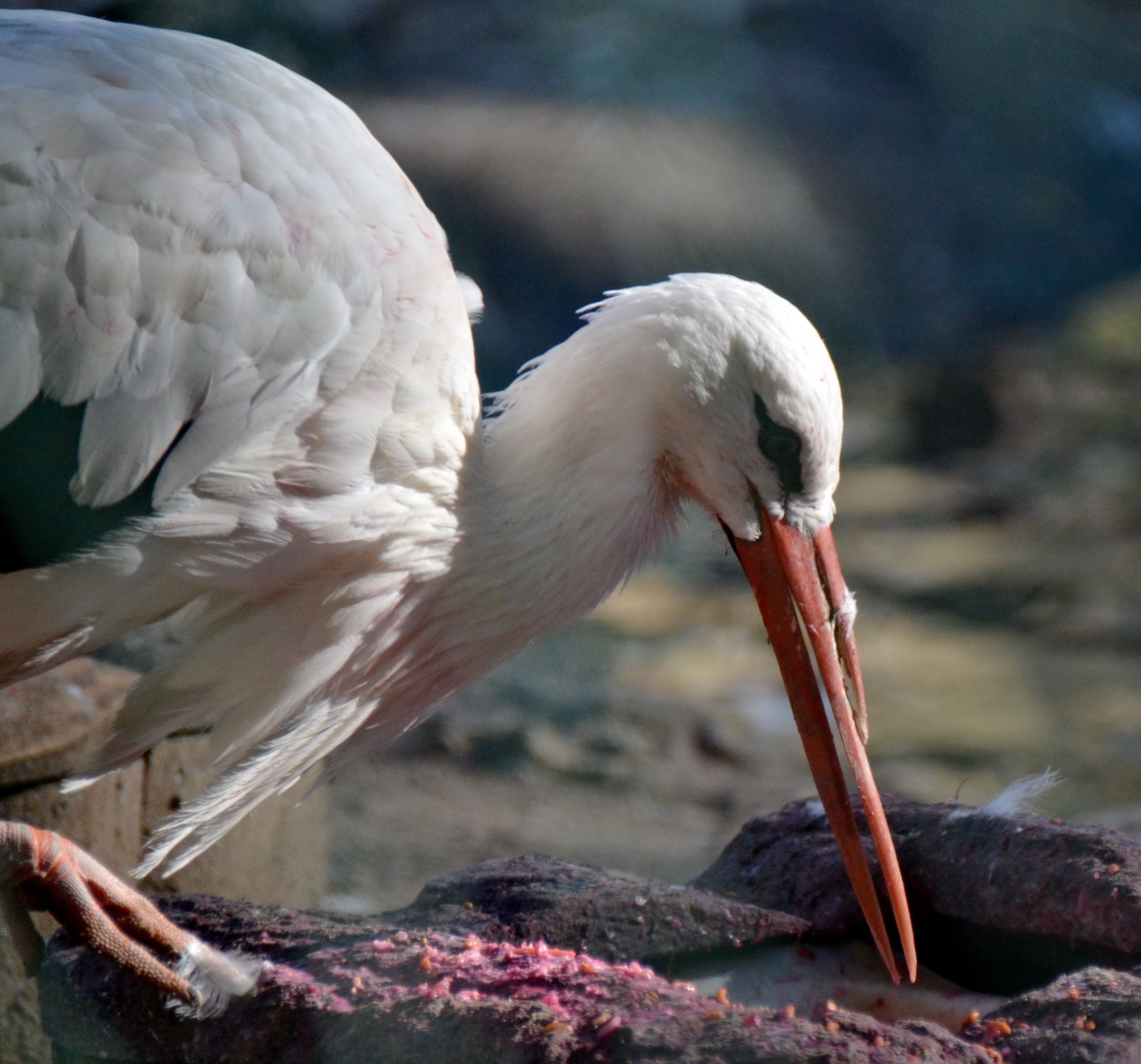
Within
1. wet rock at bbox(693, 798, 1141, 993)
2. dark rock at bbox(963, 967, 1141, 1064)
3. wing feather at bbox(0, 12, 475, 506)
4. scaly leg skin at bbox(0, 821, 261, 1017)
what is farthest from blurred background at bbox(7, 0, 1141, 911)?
dark rock at bbox(963, 967, 1141, 1064)

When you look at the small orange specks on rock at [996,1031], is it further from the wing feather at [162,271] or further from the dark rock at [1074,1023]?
the wing feather at [162,271]

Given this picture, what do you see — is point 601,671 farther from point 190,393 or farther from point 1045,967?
point 190,393

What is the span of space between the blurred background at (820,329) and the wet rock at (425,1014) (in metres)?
0.46

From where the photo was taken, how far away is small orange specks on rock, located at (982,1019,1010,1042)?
43.9 inches

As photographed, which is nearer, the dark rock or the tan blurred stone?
the dark rock

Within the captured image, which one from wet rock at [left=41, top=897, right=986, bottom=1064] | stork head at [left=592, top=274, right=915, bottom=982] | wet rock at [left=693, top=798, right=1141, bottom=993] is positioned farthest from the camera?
wet rock at [left=693, top=798, right=1141, bottom=993]

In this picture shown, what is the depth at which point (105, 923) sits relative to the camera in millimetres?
1229

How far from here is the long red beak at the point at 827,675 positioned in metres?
1.31

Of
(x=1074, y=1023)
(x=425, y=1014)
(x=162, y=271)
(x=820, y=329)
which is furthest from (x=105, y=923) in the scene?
(x=820, y=329)

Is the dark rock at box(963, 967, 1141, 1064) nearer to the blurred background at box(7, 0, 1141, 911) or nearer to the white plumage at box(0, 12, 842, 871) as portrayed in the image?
the white plumage at box(0, 12, 842, 871)

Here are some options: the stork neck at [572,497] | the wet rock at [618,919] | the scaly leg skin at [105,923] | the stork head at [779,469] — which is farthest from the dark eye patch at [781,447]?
the scaly leg skin at [105,923]

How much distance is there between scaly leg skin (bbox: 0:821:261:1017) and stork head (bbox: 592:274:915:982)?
63 centimetres

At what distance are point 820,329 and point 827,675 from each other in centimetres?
94

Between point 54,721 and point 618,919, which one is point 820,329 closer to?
point 618,919
